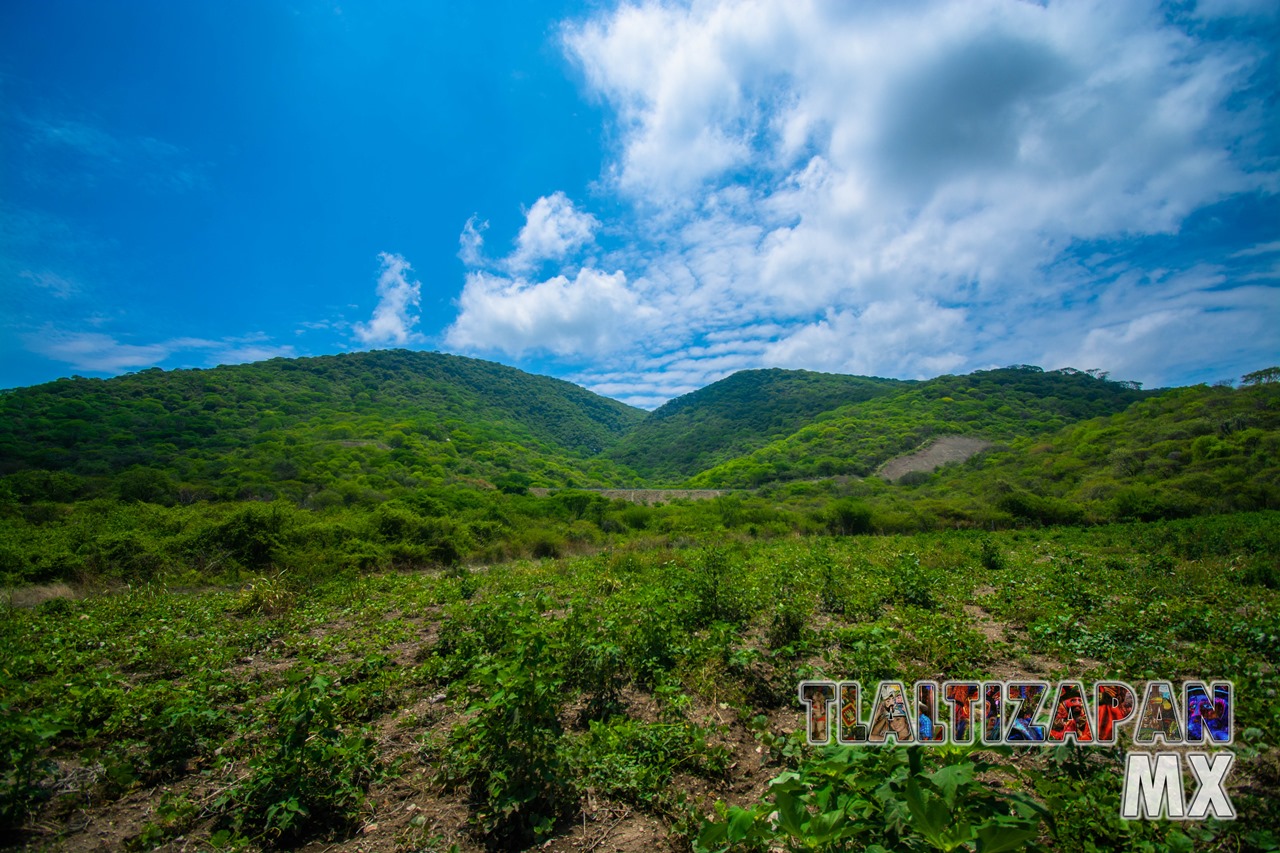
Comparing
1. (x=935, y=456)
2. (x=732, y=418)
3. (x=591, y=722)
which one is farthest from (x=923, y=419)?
(x=591, y=722)

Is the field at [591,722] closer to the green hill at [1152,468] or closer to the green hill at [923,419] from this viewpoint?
the green hill at [1152,468]

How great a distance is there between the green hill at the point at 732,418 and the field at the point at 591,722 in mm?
77543

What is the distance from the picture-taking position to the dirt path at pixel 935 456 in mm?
59237

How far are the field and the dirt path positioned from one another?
5349 centimetres

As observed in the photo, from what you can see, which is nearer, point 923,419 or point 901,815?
point 901,815

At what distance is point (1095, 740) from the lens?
3.27 m

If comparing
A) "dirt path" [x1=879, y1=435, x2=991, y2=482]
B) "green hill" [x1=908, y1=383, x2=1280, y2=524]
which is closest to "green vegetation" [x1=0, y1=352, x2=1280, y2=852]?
"green hill" [x1=908, y1=383, x2=1280, y2=524]

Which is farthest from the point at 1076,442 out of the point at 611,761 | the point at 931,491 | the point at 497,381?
the point at 497,381

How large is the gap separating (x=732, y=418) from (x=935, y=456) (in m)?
51.5

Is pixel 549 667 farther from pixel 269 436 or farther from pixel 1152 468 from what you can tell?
pixel 269 436

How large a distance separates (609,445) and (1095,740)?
4592 inches

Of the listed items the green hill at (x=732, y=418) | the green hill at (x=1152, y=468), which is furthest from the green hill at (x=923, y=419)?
the green hill at (x=1152, y=468)

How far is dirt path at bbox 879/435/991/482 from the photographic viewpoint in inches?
2332

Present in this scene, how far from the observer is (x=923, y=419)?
242 ft
